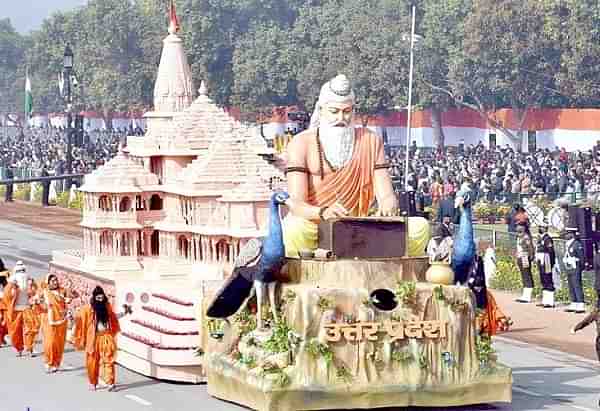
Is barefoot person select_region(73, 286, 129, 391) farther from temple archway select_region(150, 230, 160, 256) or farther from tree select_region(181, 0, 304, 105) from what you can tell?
tree select_region(181, 0, 304, 105)

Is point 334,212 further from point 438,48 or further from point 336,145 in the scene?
point 438,48

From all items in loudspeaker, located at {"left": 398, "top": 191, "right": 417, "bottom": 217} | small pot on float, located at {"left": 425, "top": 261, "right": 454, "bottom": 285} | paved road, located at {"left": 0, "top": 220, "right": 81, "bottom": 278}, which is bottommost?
paved road, located at {"left": 0, "top": 220, "right": 81, "bottom": 278}

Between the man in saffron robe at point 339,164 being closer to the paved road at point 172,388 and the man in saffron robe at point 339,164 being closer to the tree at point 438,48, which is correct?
the paved road at point 172,388

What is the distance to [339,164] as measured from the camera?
22484mm

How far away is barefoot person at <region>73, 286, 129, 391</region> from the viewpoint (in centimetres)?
2307

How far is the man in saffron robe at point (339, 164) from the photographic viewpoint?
22.3 m

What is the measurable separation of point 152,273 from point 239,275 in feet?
21.9

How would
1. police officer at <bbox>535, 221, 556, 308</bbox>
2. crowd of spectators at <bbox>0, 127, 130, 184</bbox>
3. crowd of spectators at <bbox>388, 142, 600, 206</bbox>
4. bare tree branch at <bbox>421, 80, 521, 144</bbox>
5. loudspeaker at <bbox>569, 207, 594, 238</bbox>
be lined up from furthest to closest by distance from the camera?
bare tree branch at <bbox>421, 80, 521, 144</bbox> → crowd of spectators at <bbox>0, 127, 130, 184</bbox> → crowd of spectators at <bbox>388, 142, 600, 206</bbox> → police officer at <bbox>535, 221, 556, 308</bbox> → loudspeaker at <bbox>569, 207, 594, 238</bbox>

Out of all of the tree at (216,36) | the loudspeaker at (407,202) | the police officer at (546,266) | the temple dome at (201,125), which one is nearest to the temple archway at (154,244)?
the temple dome at (201,125)

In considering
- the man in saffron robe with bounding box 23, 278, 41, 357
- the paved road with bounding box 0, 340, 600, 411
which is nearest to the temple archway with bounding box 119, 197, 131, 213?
the man in saffron robe with bounding box 23, 278, 41, 357

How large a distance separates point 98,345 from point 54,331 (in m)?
1.80

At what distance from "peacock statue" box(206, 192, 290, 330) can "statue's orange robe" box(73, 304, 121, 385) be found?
5.55 feet

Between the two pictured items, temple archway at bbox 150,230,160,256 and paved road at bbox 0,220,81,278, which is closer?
temple archway at bbox 150,230,160,256

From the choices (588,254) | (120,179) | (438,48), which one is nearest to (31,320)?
(120,179)
